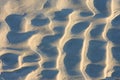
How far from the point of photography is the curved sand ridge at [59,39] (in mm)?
4465

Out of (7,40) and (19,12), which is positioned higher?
(19,12)

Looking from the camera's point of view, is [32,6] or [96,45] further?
[32,6]

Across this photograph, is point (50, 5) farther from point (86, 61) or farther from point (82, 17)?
point (86, 61)

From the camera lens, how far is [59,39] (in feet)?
15.7

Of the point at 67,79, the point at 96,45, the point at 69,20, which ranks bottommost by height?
the point at 67,79

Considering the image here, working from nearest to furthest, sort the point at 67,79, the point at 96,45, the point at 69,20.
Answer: the point at 67,79
the point at 96,45
the point at 69,20

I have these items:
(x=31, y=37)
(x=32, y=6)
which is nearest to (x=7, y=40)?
(x=31, y=37)

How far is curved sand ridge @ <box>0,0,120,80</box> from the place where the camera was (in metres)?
4.46

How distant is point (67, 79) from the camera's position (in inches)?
172

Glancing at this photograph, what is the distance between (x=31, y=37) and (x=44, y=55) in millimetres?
343

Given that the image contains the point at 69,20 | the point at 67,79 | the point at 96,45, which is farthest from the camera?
the point at 69,20

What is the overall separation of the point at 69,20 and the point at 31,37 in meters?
0.53

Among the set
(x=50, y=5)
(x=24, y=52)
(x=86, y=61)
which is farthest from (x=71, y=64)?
(x=50, y=5)

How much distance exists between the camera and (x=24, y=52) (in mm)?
4707
